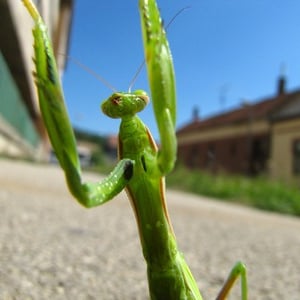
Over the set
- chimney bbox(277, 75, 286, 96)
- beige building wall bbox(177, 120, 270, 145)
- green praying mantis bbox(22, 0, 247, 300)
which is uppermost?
green praying mantis bbox(22, 0, 247, 300)

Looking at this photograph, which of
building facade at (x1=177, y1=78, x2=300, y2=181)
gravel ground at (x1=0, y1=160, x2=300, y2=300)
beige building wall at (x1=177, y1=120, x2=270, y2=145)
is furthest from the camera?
beige building wall at (x1=177, y1=120, x2=270, y2=145)

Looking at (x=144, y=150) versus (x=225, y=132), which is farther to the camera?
(x=225, y=132)

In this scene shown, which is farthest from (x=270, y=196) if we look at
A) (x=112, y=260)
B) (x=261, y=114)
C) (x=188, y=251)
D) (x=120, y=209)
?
(x=261, y=114)

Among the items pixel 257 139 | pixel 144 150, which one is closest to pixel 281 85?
pixel 257 139

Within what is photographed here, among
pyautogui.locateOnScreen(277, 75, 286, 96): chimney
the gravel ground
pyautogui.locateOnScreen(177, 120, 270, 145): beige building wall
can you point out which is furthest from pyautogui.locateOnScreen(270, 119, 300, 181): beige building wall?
the gravel ground

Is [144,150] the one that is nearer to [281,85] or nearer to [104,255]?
[104,255]

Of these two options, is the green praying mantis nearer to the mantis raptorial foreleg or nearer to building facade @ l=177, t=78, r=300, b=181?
the mantis raptorial foreleg

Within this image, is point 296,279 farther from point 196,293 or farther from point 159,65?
point 159,65
